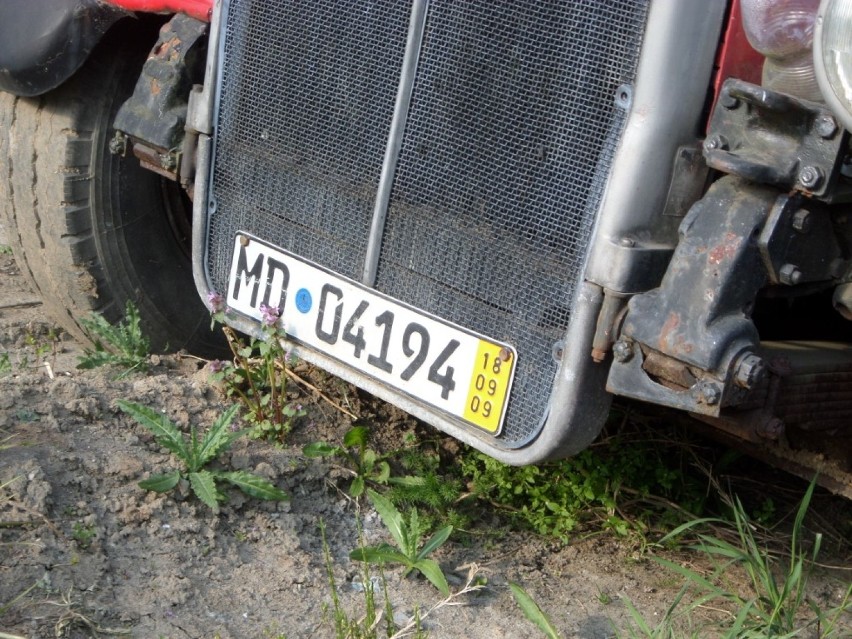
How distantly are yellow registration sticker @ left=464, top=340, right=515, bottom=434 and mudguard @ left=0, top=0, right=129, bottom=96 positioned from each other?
1.40 metres

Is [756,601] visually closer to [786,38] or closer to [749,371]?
[749,371]

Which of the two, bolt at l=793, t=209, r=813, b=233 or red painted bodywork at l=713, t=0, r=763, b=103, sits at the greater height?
red painted bodywork at l=713, t=0, r=763, b=103

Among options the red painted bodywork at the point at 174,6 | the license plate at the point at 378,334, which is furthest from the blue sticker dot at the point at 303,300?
the red painted bodywork at the point at 174,6

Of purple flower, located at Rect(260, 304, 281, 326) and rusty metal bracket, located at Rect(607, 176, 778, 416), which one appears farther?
purple flower, located at Rect(260, 304, 281, 326)

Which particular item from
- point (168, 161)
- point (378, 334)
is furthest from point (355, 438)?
point (168, 161)

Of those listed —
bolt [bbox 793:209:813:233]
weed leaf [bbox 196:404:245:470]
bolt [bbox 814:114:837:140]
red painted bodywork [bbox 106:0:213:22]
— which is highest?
bolt [bbox 814:114:837:140]

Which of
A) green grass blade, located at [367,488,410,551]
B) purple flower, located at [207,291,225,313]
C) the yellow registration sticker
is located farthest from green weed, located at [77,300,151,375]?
the yellow registration sticker

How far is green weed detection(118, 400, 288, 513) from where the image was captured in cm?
253

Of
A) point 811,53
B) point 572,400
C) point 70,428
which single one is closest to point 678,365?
point 572,400

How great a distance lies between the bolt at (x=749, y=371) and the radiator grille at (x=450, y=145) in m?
0.38

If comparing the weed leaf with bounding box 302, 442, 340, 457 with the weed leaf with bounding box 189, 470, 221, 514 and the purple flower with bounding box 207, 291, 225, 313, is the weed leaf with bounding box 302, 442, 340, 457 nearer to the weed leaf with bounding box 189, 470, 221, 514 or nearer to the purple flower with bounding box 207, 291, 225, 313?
the weed leaf with bounding box 189, 470, 221, 514

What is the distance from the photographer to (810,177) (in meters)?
1.86

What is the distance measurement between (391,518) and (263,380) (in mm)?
610

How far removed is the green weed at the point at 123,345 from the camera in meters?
3.12
